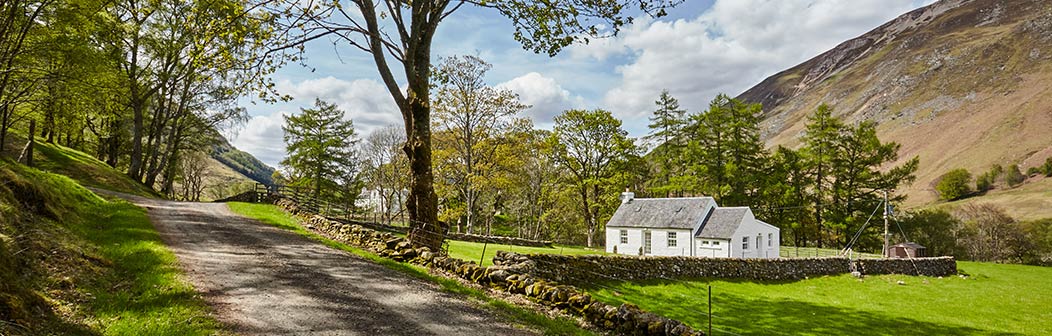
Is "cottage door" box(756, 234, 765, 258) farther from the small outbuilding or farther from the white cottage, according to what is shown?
the small outbuilding

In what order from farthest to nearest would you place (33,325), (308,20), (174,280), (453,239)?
(453,239), (308,20), (174,280), (33,325)

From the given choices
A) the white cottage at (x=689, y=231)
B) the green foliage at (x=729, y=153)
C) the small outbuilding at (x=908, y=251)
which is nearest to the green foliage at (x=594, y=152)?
the white cottage at (x=689, y=231)

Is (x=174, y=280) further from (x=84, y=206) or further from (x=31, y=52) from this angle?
(x=31, y=52)

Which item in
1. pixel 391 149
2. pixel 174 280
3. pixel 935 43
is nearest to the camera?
pixel 174 280

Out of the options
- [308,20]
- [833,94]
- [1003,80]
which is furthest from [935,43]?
[308,20]

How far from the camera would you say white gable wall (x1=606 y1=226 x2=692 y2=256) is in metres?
34.0

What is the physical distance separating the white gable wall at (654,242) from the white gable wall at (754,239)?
10.2 feet

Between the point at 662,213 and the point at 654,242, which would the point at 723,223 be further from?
the point at 654,242

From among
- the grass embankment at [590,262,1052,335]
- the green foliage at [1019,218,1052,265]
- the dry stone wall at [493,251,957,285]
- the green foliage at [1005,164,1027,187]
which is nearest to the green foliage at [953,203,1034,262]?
the green foliage at [1019,218,1052,265]

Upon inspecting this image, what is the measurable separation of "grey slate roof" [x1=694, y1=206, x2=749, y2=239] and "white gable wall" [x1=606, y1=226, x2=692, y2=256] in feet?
3.80

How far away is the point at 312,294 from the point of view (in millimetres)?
7762

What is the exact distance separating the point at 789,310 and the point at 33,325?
20.4 m

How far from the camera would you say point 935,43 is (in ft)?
618

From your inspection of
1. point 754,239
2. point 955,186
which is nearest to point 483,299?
point 754,239
